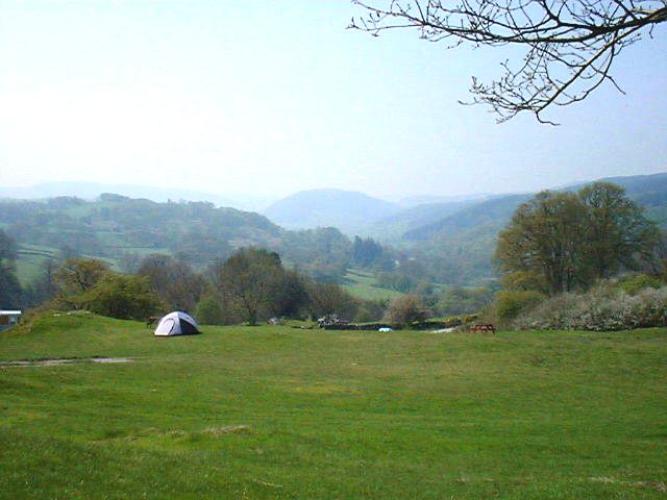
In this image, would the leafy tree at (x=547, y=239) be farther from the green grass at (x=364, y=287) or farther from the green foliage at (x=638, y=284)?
the green grass at (x=364, y=287)

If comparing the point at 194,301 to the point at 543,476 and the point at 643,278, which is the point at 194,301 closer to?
the point at 643,278

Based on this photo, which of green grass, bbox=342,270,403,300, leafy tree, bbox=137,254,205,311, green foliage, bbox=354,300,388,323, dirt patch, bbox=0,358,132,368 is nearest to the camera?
dirt patch, bbox=0,358,132,368

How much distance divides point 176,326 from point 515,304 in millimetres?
26056

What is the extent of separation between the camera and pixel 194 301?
84.6 metres

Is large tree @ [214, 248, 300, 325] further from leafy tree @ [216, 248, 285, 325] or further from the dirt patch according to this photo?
the dirt patch

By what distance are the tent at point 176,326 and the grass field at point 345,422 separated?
508 centimetres

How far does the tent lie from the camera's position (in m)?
37.4

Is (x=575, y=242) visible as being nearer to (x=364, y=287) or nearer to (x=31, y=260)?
(x=364, y=287)

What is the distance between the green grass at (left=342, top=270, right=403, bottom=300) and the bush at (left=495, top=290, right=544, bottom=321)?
6284 centimetres

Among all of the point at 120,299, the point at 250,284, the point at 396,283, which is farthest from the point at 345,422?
the point at 396,283

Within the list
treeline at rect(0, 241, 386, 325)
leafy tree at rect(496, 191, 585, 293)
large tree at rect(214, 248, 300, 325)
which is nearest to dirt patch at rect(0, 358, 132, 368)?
treeline at rect(0, 241, 386, 325)

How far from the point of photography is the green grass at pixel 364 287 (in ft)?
400

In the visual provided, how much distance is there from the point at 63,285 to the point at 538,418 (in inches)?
2293

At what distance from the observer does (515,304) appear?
160 feet
